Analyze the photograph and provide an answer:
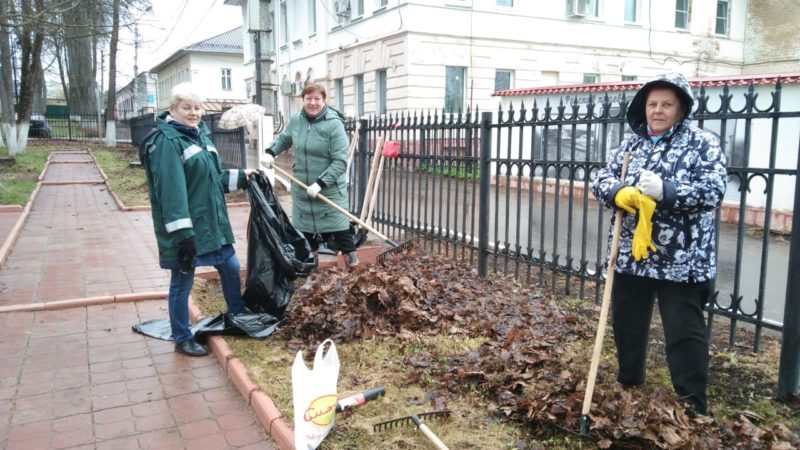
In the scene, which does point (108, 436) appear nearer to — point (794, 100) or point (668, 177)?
point (668, 177)

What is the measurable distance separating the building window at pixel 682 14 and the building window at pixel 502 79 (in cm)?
880

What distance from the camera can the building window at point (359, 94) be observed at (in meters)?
21.9

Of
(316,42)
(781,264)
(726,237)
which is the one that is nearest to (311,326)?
(781,264)

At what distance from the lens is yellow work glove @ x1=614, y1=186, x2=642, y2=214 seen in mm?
2678

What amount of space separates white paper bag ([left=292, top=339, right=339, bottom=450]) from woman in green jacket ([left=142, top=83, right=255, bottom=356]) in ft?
4.76

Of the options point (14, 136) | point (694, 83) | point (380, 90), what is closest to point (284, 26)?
point (380, 90)

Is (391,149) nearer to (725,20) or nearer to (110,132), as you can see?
(725,20)

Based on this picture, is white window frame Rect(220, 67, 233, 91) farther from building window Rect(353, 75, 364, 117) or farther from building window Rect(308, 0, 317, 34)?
building window Rect(353, 75, 364, 117)

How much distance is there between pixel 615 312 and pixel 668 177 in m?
0.78

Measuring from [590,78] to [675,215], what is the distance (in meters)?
20.9

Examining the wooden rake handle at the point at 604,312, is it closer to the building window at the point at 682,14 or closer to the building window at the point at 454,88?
the building window at the point at 454,88

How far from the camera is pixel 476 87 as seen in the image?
19.4m

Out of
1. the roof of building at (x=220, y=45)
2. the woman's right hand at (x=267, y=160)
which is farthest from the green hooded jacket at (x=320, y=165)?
the roof of building at (x=220, y=45)

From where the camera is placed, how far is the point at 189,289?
4051 millimetres
